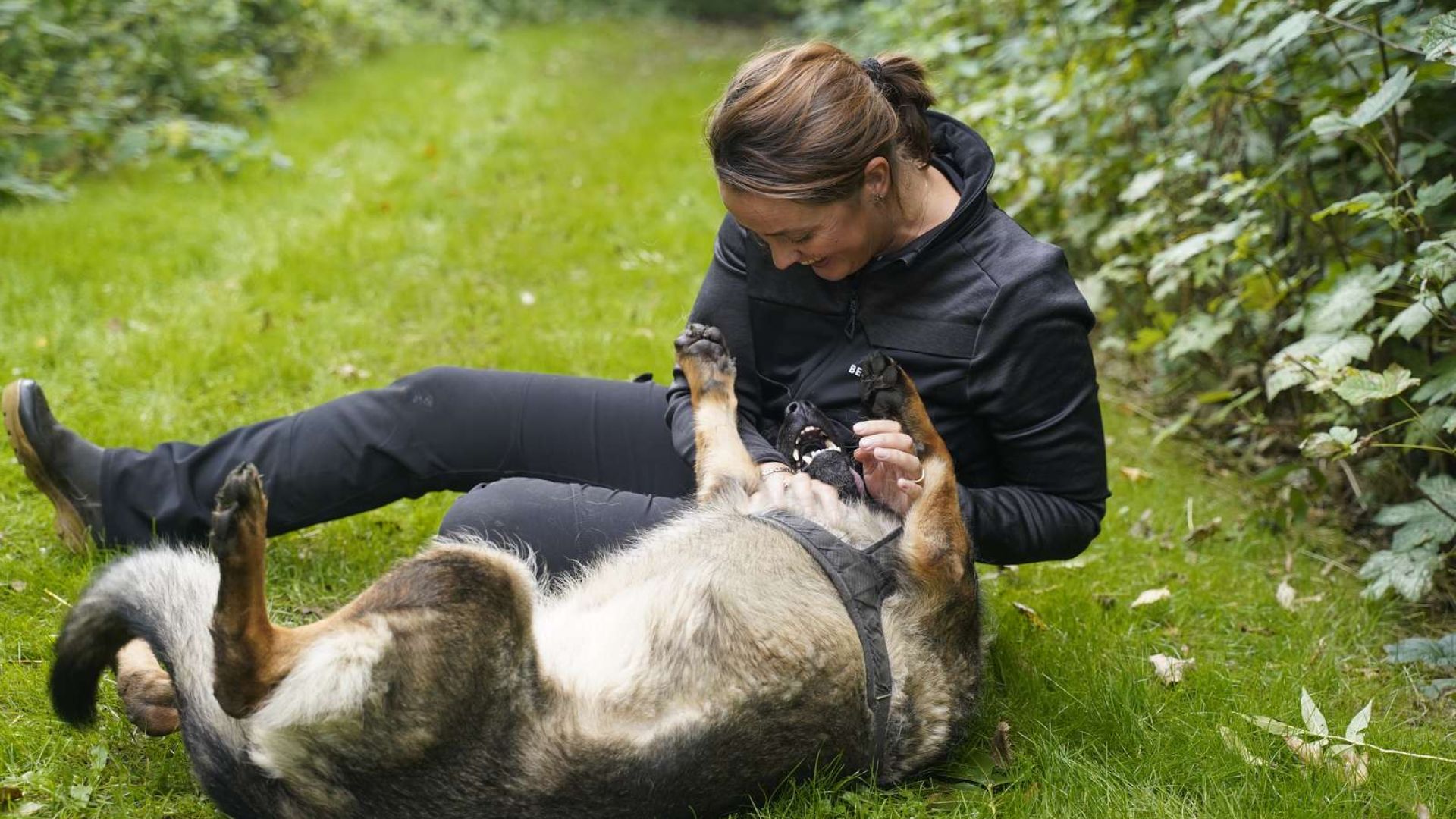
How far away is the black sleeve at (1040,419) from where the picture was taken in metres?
2.80

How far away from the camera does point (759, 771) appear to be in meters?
2.45

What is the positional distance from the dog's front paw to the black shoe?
176 cm

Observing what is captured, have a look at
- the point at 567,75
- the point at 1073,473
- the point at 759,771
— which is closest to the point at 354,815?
the point at 759,771

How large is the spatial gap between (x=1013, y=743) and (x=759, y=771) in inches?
32.9

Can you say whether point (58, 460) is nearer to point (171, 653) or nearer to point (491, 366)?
point (171, 653)

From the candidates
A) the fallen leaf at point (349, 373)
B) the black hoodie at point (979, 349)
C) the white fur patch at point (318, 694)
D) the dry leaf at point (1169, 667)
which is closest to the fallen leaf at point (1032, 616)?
the dry leaf at point (1169, 667)

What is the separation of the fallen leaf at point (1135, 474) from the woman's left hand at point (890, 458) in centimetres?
225

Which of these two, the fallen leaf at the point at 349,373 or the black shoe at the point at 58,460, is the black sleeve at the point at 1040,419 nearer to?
the black shoe at the point at 58,460

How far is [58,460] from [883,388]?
2.38m

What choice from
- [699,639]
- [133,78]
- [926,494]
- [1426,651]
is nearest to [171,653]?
[699,639]

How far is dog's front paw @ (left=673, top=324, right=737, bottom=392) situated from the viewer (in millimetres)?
3193

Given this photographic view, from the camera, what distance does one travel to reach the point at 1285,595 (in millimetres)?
3885

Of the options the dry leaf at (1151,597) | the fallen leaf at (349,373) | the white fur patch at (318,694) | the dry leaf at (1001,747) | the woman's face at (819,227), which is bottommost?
the fallen leaf at (349,373)

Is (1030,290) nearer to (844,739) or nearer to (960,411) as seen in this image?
(960,411)
